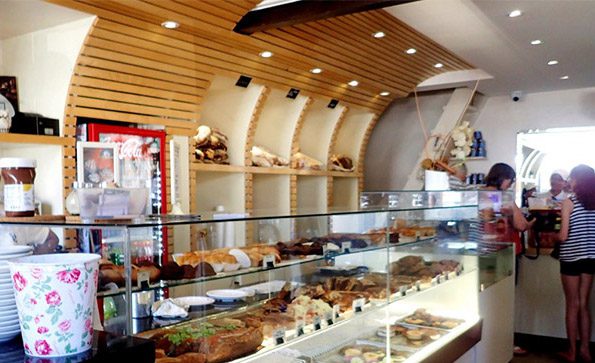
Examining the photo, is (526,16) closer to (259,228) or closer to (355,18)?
(355,18)

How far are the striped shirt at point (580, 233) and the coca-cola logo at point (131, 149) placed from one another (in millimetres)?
3722

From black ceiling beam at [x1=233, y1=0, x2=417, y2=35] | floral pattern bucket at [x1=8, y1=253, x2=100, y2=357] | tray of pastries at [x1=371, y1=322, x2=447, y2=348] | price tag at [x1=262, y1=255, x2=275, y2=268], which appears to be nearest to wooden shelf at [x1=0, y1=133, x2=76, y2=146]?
black ceiling beam at [x1=233, y1=0, x2=417, y2=35]

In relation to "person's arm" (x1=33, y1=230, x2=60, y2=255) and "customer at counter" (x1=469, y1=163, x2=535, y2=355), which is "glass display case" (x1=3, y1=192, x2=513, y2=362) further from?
"customer at counter" (x1=469, y1=163, x2=535, y2=355)

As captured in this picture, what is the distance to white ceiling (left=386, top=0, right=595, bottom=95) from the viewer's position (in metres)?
3.98

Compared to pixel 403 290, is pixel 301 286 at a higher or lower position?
higher

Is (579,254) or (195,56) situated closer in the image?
(195,56)

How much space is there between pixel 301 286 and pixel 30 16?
2500mm

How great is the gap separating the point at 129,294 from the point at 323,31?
375cm

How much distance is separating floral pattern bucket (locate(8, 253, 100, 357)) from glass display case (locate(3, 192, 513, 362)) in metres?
0.50

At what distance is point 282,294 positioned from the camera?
264cm

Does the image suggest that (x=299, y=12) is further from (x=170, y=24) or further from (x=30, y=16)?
(x=30, y=16)

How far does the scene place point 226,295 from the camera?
7.77 feet

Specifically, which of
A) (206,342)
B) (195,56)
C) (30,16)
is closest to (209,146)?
(195,56)

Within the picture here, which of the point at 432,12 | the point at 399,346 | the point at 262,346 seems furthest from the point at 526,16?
the point at 262,346
